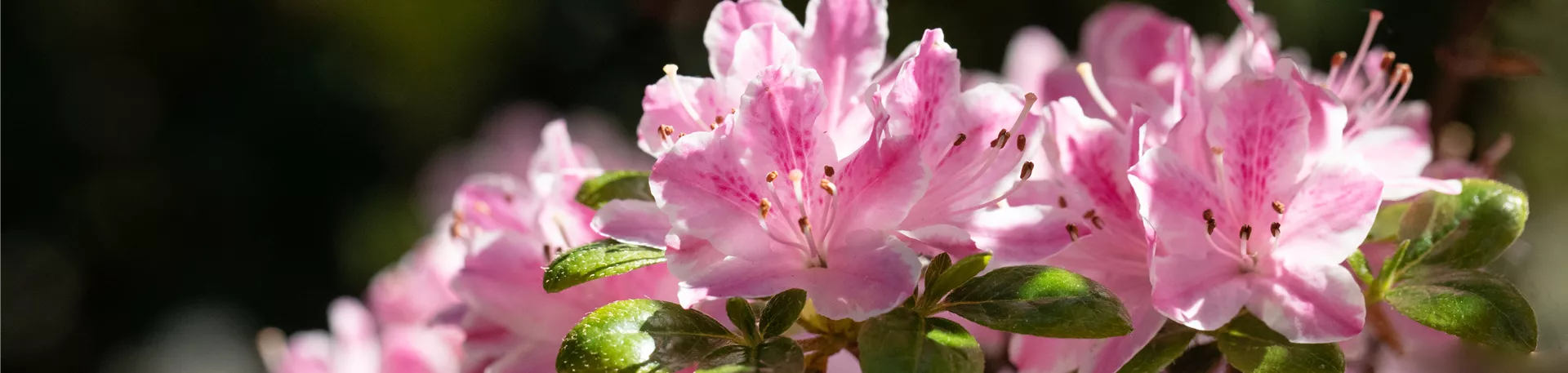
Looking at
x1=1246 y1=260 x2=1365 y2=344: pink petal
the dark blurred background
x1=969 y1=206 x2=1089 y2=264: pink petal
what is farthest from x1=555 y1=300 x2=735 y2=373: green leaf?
the dark blurred background

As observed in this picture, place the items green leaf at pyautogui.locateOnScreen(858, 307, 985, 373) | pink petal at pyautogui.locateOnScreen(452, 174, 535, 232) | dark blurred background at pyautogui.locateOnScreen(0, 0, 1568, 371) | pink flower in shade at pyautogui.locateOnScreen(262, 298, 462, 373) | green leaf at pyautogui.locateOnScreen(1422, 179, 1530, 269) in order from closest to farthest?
green leaf at pyautogui.locateOnScreen(858, 307, 985, 373), green leaf at pyautogui.locateOnScreen(1422, 179, 1530, 269), pink petal at pyautogui.locateOnScreen(452, 174, 535, 232), pink flower in shade at pyautogui.locateOnScreen(262, 298, 462, 373), dark blurred background at pyautogui.locateOnScreen(0, 0, 1568, 371)

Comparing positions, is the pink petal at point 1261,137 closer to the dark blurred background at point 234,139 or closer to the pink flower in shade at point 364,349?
the pink flower in shade at point 364,349

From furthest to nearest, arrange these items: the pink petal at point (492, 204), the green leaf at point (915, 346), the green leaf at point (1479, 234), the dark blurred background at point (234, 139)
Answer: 1. the dark blurred background at point (234, 139)
2. the pink petal at point (492, 204)
3. the green leaf at point (1479, 234)
4. the green leaf at point (915, 346)

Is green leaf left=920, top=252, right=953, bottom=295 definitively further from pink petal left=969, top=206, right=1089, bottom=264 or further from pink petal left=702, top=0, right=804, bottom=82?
pink petal left=702, top=0, right=804, bottom=82

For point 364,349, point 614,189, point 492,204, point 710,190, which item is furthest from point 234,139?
point 710,190

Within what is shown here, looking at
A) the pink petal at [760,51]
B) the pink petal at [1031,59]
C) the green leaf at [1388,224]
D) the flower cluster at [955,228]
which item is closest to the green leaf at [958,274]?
the flower cluster at [955,228]

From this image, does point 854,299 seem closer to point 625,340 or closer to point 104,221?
point 625,340

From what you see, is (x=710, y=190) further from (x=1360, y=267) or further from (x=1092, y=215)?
(x=1360, y=267)
